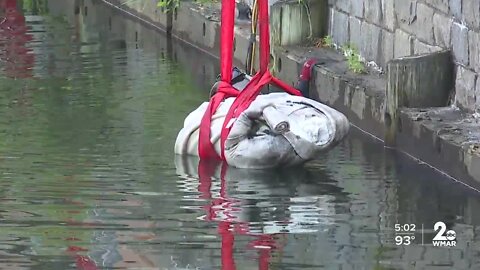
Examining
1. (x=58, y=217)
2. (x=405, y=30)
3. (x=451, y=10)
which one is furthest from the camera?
(x=405, y=30)

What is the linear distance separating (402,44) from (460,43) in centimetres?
117

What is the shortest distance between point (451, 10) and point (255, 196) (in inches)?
95.9

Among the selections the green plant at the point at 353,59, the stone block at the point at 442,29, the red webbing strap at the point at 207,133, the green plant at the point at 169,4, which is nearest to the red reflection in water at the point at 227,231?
the red webbing strap at the point at 207,133

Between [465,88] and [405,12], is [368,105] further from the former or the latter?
[465,88]

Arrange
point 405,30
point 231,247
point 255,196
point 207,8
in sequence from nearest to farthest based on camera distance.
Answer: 1. point 231,247
2. point 255,196
3. point 405,30
4. point 207,8

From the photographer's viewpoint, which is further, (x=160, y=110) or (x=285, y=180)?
(x=160, y=110)

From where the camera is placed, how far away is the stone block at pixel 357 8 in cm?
1327

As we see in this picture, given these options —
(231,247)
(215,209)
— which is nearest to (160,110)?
(215,209)

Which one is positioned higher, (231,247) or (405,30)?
(405,30)

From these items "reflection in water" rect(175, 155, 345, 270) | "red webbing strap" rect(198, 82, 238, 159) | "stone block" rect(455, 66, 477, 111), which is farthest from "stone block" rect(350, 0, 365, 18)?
"reflection in water" rect(175, 155, 345, 270)

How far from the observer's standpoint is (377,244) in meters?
8.59

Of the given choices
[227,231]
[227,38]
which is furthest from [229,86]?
[227,231]

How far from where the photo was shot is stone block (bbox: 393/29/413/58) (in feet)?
40.0

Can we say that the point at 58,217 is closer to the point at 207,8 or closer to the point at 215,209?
the point at 215,209
